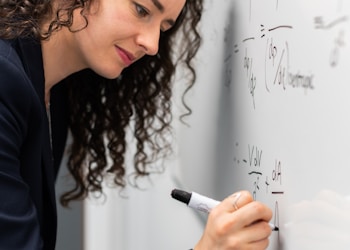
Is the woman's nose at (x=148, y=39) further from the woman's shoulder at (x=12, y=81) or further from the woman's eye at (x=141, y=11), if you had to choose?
the woman's shoulder at (x=12, y=81)

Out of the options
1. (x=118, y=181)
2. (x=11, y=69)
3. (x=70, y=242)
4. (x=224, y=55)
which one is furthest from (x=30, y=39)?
(x=70, y=242)

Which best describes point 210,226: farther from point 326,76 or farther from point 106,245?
point 106,245

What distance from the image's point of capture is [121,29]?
634mm

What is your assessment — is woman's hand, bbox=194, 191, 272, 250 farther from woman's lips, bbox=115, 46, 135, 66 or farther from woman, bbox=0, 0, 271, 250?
woman's lips, bbox=115, 46, 135, 66

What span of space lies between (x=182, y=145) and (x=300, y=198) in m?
0.47

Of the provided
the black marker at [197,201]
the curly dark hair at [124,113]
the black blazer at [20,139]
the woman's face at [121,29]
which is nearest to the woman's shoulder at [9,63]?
the black blazer at [20,139]

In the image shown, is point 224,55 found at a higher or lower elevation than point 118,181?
higher

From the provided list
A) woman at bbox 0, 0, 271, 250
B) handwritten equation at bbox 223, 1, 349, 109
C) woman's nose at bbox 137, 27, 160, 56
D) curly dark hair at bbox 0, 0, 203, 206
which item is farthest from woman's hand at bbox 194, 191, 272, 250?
curly dark hair at bbox 0, 0, 203, 206

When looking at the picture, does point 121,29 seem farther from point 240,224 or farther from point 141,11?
point 240,224

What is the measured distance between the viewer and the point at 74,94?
958 mm

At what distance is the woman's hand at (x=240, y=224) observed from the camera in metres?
0.50

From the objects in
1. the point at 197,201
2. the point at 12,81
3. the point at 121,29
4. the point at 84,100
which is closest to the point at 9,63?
the point at 12,81

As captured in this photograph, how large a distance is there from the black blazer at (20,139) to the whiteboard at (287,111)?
0.26 meters

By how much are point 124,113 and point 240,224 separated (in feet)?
1.65
